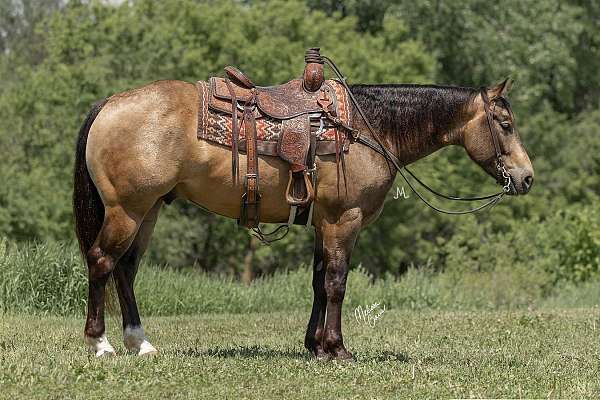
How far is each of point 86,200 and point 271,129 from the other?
1.72m

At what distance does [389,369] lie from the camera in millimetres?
8414

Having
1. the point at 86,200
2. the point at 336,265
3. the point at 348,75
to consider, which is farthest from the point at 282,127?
the point at 348,75

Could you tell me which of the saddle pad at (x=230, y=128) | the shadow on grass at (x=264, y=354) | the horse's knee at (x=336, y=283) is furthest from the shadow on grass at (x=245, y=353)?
the saddle pad at (x=230, y=128)

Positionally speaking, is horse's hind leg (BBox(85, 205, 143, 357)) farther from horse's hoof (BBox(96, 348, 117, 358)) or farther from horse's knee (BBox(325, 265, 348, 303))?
horse's knee (BBox(325, 265, 348, 303))

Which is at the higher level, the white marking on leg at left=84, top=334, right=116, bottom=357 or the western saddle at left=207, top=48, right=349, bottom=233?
the western saddle at left=207, top=48, right=349, bottom=233

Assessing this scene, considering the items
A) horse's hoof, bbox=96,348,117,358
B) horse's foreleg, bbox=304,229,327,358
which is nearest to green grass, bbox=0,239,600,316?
horse's hoof, bbox=96,348,117,358

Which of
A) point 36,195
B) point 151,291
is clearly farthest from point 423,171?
point 151,291

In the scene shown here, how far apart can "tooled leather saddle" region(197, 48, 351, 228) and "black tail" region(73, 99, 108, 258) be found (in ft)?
3.31

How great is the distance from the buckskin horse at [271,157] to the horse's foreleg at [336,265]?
1cm

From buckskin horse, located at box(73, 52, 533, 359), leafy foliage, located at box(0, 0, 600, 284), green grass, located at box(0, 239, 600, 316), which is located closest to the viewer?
buckskin horse, located at box(73, 52, 533, 359)

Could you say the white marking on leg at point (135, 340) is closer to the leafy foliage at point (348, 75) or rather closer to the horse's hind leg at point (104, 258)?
the horse's hind leg at point (104, 258)

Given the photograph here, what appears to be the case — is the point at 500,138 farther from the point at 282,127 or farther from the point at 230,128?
the point at 230,128

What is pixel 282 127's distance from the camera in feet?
28.5

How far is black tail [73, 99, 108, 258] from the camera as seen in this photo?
8.77 m
